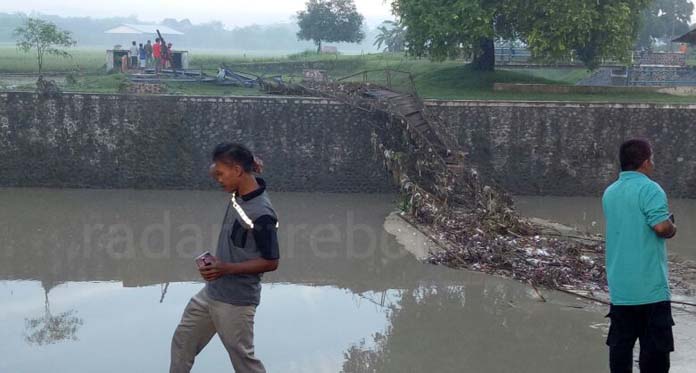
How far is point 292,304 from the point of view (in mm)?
9523

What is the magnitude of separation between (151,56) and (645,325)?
24.5m

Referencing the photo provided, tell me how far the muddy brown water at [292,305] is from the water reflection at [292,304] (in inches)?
0.7

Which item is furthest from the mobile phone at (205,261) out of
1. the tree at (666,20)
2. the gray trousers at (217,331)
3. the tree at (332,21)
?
the tree at (666,20)

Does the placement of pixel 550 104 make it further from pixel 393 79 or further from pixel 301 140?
pixel 393 79

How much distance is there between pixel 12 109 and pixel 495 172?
10.4 m

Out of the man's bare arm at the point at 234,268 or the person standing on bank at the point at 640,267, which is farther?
the person standing on bank at the point at 640,267

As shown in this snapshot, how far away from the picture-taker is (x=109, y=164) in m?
18.1

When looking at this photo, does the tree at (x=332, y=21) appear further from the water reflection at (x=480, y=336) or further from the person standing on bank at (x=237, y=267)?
the person standing on bank at (x=237, y=267)

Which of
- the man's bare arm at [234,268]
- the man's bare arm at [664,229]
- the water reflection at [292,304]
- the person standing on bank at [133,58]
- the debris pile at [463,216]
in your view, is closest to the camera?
the man's bare arm at [234,268]

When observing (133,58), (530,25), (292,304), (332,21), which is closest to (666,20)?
(332,21)

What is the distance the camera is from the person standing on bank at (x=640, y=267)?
503 cm

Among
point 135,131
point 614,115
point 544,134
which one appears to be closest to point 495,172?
point 544,134

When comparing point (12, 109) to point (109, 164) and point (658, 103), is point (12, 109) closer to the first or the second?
point (109, 164)

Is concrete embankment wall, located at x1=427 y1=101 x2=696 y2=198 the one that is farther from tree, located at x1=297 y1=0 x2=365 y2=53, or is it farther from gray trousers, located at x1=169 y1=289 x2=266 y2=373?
tree, located at x1=297 y1=0 x2=365 y2=53
